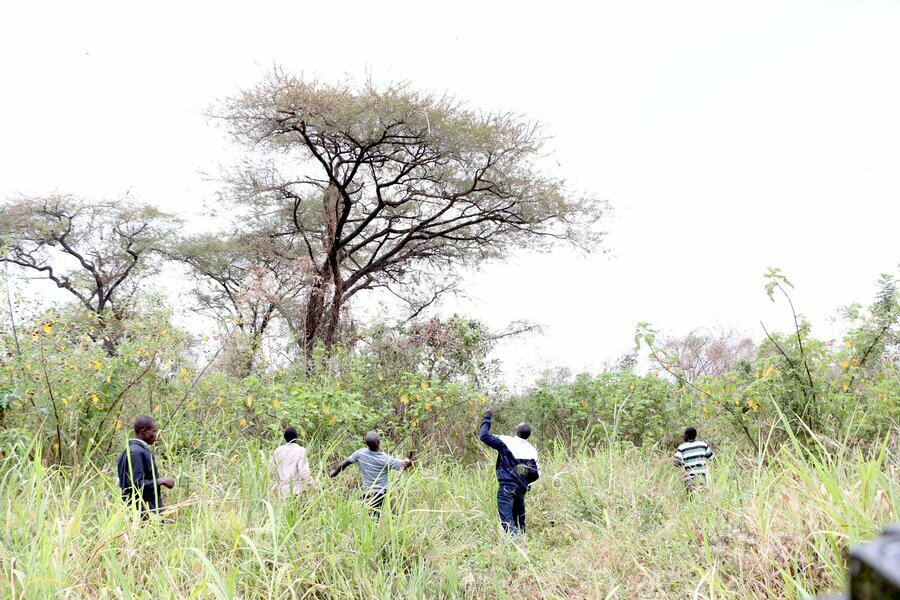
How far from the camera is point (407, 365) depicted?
1101 centimetres

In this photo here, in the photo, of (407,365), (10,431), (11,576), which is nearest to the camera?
(11,576)

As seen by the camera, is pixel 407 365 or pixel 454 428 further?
pixel 407 365

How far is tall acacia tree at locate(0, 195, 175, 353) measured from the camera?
20.6 m

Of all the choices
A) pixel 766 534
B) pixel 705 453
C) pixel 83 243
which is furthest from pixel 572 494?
pixel 83 243

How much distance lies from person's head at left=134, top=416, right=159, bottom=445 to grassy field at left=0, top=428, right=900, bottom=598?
52 cm

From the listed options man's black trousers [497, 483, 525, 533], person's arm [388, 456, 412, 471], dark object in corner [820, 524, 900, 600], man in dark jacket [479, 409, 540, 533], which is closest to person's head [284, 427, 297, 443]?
person's arm [388, 456, 412, 471]

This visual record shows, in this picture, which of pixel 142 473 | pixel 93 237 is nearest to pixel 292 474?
pixel 142 473

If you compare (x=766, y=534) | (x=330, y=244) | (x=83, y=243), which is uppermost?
(x=83, y=243)

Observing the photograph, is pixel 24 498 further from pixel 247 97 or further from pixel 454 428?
pixel 247 97

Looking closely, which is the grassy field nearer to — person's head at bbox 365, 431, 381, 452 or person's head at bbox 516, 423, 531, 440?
person's head at bbox 365, 431, 381, 452

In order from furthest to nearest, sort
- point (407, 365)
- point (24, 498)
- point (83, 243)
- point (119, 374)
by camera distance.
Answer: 1. point (83, 243)
2. point (407, 365)
3. point (119, 374)
4. point (24, 498)

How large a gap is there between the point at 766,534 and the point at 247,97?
14.8 meters

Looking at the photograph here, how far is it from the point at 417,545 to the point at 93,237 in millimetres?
22588

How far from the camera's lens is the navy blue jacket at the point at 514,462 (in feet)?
21.8
